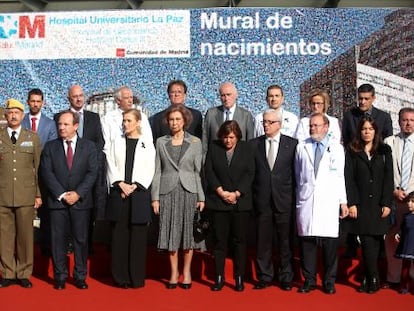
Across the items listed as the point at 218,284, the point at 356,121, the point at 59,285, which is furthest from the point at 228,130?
the point at 59,285

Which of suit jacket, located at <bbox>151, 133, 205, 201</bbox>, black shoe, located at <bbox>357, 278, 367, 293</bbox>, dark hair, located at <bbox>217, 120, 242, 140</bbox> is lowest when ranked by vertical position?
black shoe, located at <bbox>357, 278, 367, 293</bbox>

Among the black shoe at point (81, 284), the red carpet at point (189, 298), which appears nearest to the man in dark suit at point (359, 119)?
the red carpet at point (189, 298)

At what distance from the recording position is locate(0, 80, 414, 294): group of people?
475 centimetres

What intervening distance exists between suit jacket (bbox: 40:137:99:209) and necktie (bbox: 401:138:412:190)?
2587 millimetres

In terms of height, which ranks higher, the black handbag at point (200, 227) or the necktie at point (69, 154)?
the necktie at point (69, 154)

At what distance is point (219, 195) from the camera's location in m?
4.74

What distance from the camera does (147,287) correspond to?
491 cm

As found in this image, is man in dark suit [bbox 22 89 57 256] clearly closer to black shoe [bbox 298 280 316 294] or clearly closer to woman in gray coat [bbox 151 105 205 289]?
woman in gray coat [bbox 151 105 205 289]

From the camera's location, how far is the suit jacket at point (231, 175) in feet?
15.6

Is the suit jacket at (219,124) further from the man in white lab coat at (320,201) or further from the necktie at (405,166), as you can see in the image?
the necktie at (405,166)

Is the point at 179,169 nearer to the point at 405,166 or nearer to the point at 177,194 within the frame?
the point at 177,194

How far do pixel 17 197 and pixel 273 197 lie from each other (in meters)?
2.10

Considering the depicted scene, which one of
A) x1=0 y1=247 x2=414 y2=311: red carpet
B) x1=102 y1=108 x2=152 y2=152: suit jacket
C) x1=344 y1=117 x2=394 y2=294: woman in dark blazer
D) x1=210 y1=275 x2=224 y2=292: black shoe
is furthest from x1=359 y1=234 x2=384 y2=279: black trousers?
x1=102 y1=108 x2=152 y2=152: suit jacket

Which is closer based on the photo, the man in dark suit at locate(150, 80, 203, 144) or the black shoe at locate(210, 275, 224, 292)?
the black shoe at locate(210, 275, 224, 292)
